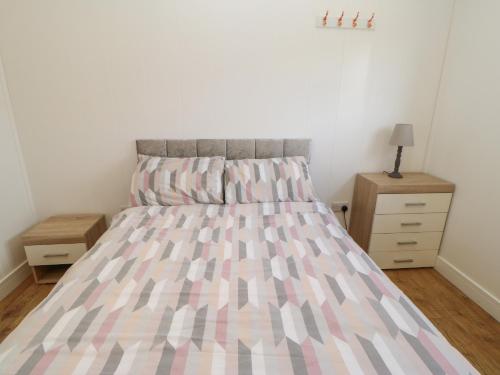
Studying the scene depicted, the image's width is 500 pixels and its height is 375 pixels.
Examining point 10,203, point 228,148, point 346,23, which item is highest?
point 346,23

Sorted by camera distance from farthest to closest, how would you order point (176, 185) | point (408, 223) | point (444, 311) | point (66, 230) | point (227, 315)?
point (408, 223) < point (66, 230) < point (176, 185) < point (444, 311) < point (227, 315)


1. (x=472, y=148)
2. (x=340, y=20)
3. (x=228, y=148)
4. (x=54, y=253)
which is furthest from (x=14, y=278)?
(x=472, y=148)

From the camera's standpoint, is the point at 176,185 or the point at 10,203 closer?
the point at 176,185

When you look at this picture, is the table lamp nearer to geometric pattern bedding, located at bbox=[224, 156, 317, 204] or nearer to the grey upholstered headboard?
the grey upholstered headboard

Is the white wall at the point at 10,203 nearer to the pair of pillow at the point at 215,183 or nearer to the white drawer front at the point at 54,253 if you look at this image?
the white drawer front at the point at 54,253

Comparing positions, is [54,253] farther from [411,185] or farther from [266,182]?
[411,185]

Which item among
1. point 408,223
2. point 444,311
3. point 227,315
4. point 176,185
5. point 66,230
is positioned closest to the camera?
point 227,315

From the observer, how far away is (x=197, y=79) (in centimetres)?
219

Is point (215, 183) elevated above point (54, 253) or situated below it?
above

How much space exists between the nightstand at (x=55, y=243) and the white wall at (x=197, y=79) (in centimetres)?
26

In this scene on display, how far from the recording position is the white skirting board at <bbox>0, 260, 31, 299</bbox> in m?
2.03

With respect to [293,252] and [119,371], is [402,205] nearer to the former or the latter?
[293,252]

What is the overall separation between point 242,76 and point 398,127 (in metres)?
1.29

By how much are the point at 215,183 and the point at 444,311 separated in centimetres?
179
